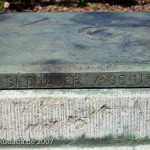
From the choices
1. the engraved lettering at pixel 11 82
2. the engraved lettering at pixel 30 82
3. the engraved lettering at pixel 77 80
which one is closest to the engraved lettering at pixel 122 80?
the engraved lettering at pixel 77 80

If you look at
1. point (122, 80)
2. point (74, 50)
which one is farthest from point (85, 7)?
point (122, 80)

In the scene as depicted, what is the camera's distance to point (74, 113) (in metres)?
2.63

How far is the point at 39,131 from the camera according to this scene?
105 inches

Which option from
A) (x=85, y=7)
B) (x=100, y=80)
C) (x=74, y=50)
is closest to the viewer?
(x=100, y=80)

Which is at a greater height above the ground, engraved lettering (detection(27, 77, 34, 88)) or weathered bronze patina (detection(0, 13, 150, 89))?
weathered bronze patina (detection(0, 13, 150, 89))

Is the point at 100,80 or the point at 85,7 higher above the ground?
the point at 100,80

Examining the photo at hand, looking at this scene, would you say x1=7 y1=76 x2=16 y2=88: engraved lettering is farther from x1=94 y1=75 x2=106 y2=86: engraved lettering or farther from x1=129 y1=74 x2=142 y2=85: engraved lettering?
x1=129 y1=74 x2=142 y2=85: engraved lettering

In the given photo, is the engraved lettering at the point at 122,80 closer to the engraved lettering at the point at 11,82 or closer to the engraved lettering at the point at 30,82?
the engraved lettering at the point at 30,82

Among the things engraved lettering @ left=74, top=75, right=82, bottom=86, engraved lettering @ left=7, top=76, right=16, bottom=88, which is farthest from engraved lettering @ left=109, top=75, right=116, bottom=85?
engraved lettering @ left=7, top=76, right=16, bottom=88

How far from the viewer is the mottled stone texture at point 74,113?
8.52 feet

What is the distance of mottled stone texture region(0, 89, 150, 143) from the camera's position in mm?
2596

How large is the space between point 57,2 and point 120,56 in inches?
145

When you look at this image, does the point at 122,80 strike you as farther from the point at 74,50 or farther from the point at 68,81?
the point at 74,50

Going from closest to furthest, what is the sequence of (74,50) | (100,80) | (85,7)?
(100,80)
(74,50)
(85,7)
